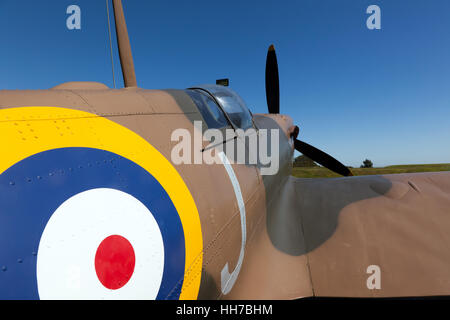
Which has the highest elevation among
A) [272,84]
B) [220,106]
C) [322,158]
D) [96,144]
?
[272,84]

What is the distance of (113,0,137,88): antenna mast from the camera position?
5.99 metres

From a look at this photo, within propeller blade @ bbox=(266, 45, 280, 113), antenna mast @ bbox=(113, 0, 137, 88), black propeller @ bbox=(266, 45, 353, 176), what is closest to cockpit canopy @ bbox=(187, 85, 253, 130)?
antenna mast @ bbox=(113, 0, 137, 88)

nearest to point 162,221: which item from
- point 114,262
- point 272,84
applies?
point 114,262

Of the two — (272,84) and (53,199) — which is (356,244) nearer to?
(53,199)

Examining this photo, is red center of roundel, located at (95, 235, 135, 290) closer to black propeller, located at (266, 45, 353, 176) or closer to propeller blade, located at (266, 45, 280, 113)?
black propeller, located at (266, 45, 353, 176)

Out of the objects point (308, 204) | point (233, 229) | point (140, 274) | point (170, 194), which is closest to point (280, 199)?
point (308, 204)

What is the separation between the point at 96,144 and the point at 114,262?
0.60m

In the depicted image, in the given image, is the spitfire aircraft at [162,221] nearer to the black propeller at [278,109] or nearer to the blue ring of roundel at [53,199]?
the blue ring of roundel at [53,199]

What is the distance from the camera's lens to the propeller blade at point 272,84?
9.13 m

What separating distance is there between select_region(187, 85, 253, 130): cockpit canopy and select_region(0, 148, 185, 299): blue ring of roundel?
115cm

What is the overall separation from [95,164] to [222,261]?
3.85ft

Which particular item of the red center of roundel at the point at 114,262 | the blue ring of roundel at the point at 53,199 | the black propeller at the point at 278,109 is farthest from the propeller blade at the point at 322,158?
the red center of roundel at the point at 114,262

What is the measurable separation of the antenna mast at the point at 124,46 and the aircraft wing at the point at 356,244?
5.44 metres

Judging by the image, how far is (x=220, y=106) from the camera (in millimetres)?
2775
